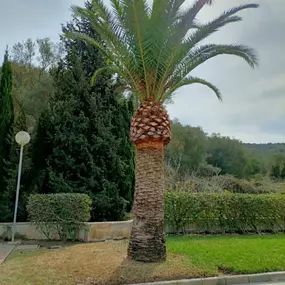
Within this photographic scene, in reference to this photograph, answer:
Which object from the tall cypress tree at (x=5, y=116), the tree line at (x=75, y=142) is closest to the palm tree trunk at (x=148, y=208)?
the tree line at (x=75, y=142)

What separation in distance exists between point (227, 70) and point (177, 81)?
11.1 ft

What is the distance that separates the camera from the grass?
6.52m

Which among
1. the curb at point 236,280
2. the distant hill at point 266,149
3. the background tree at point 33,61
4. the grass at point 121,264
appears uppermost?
the background tree at point 33,61

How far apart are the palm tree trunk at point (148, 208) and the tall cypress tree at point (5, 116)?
6243 millimetres

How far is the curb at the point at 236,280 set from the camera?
21.4ft

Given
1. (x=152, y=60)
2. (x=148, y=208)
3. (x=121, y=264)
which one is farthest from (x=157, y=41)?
(x=121, y=264)

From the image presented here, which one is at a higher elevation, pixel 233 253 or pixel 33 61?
pixel 33 61

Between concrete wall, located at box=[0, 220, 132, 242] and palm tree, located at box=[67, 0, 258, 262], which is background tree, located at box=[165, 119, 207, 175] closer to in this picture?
concrete wall, located at box=[0, 220, 132, 242]

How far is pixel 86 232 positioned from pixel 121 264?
3.51m

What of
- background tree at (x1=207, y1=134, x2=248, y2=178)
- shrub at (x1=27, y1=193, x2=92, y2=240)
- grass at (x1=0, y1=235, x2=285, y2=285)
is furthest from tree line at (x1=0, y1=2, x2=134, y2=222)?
background tree at (x1=207, y1=134, x2=248, y2=178)

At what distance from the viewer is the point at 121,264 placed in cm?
735

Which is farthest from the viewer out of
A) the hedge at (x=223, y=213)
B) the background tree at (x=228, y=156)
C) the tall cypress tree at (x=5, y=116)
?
the background tree at (x=228, y=156)

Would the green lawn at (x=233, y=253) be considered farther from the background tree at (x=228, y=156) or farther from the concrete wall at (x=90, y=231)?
the background tree at (x=228, y=156)

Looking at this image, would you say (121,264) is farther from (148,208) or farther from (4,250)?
(4,250)
